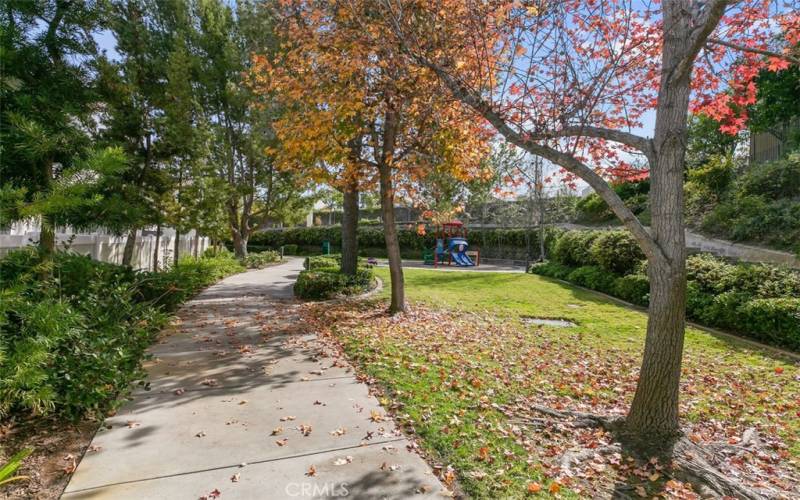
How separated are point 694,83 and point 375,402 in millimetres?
4732

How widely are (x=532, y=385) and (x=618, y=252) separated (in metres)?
8.01

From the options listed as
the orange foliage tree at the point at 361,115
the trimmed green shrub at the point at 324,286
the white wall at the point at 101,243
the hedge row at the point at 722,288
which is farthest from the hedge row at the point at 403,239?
the white wall at the point at 101,243

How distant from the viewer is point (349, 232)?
35.0 feet

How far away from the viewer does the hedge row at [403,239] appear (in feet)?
75.2

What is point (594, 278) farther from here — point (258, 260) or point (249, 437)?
point (258, 260)

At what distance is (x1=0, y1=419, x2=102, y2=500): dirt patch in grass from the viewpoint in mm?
2559

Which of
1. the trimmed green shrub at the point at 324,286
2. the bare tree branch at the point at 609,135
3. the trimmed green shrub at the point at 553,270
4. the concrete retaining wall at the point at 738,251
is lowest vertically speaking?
the trimmed green shrub at the point at 324,286

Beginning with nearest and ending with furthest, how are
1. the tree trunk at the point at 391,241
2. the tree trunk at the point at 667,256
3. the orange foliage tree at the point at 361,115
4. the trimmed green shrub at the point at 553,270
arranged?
the tree trunk at the point at 667,256, the orange foliage tree at the point at 361,115, the tree trunk at the point at 391,241, the trimmed green shrub at the point at 553,270

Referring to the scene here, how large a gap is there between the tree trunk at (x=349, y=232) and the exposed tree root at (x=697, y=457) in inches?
295

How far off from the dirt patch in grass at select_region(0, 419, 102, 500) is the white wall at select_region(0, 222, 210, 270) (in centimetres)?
150

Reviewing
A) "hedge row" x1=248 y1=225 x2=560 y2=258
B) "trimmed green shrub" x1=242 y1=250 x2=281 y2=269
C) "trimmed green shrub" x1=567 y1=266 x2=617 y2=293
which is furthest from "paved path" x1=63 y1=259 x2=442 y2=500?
"hedge row" x1=248 y1=225 x2=560 y2=258

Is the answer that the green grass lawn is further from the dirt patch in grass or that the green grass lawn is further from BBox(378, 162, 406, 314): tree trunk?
the dirt patch in grass

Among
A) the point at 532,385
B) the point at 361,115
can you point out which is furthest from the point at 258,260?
the point at 532,385

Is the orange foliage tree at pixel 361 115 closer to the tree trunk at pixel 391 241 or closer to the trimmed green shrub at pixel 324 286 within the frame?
Result: the tree trunk at pixel 391 241
